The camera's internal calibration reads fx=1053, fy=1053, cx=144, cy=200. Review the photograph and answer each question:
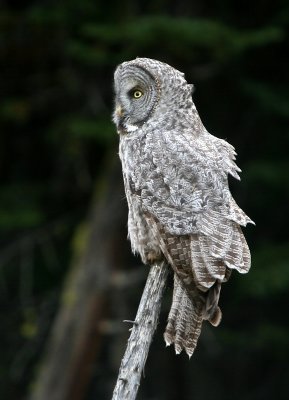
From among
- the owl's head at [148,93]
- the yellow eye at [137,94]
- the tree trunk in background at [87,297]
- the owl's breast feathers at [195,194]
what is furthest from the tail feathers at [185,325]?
the tree trunk in background at [87,297]

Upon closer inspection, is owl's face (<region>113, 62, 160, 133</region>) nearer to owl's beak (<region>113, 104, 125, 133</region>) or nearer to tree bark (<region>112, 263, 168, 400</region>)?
owl's beak (<region>113, 104, 125, 133</region>)

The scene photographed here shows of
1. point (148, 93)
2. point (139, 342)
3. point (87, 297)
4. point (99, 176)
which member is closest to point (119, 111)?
point (148, 93)

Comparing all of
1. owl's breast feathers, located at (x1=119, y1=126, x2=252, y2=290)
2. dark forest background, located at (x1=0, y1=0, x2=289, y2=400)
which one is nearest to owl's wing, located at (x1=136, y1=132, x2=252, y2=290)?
owl's breast feathers, located at (x1=119, y1=126, x2=252, y2=290)

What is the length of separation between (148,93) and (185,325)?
4.35 feet

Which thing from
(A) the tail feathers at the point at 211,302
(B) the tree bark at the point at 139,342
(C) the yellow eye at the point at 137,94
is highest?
(C) the yellow eye at the point at 137,94

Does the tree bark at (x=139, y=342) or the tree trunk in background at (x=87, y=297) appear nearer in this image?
the tree bark at (x=139, y=342)

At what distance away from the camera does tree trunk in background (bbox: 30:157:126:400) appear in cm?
1020

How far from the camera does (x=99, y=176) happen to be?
35.6 ft

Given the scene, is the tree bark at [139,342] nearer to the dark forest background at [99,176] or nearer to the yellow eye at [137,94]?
the yellow eye at [137,94]

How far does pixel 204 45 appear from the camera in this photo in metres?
8.97

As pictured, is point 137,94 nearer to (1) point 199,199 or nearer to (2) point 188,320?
(1) point 199,199

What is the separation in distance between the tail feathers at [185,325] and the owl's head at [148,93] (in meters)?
1.07

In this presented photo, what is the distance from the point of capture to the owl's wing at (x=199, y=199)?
4895 mm

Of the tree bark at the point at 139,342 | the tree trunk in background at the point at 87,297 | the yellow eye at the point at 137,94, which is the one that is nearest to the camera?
the tree bark at the point at 139,342
